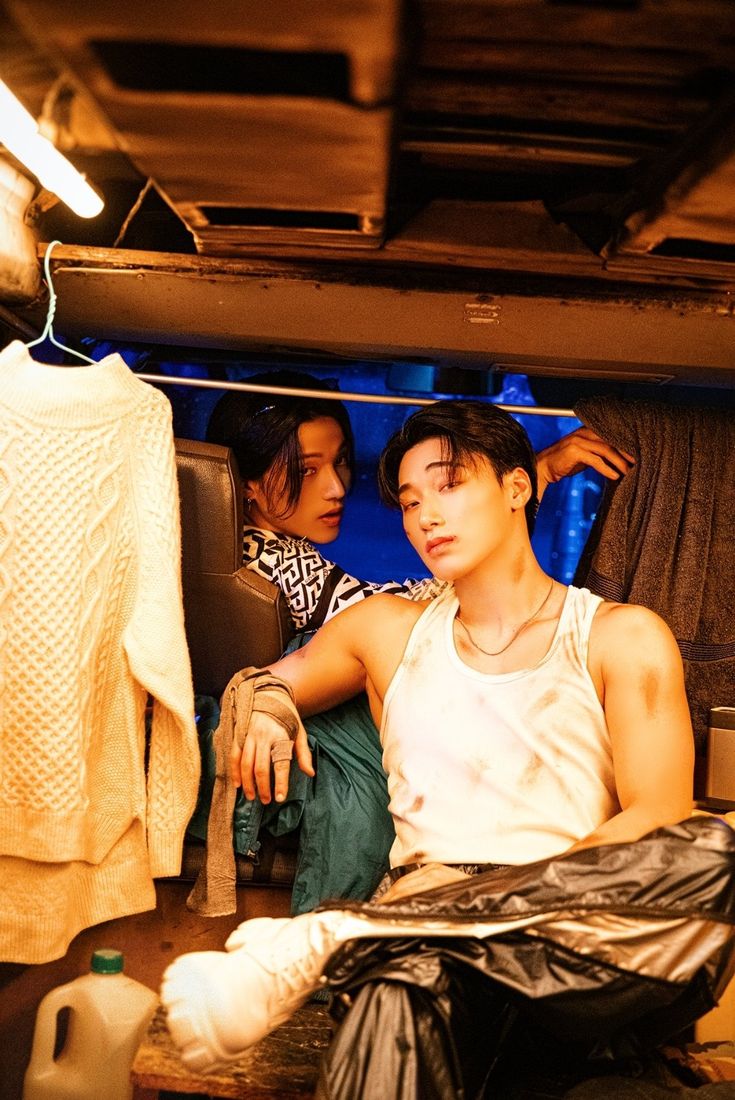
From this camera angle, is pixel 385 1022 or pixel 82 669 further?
pixel 82 669

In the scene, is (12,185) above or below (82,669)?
above

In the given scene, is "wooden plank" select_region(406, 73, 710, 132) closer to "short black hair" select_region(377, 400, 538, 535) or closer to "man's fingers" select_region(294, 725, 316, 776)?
"short black hair" select_region(377, 400, 538, 535)

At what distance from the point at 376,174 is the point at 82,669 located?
4.77ft

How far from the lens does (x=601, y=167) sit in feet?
7.46

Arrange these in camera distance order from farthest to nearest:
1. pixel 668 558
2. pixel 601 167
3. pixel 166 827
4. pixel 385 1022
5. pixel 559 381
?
pixel 559 381, pixel 668 558, pixel 166 827, pixel 601 167, pixel 385 1022

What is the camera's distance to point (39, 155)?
209cm

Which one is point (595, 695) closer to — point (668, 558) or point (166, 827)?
point (668, 558)

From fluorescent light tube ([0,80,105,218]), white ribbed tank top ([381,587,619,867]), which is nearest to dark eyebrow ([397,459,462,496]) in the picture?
white ribbed tank top ([381,587,619,867])

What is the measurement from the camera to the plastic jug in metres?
2.55

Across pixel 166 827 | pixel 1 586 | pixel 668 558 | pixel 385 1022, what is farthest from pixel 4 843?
pixel 668 558

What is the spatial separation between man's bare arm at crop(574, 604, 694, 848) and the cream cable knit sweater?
45.4 inches

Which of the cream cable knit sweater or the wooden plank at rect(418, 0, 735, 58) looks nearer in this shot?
the wooden plank at rect(418, 0, 735, 58)

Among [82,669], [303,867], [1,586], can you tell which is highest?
[1,586]

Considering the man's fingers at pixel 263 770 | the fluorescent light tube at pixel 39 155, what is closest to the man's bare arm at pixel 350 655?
the man's fingers at pixel 263 770
